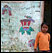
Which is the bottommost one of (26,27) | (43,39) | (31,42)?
(31,42)

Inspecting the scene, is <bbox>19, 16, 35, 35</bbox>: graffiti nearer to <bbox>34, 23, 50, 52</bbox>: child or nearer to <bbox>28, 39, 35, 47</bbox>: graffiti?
<bbox>28, 39, 35, 47</bbox>: graffiti

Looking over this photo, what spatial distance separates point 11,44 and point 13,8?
45.6 inches

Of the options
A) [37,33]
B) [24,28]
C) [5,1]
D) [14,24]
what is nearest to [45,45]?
[37,33]

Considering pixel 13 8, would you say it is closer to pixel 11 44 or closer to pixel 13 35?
pixel 13 35

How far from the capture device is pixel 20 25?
480 centimetres

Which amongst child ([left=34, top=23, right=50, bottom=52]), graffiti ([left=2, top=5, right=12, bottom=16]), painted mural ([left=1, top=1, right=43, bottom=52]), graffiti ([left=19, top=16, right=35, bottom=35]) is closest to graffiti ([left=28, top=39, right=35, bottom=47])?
painted mural ([left=1, top=1, right=43, bottom=52])

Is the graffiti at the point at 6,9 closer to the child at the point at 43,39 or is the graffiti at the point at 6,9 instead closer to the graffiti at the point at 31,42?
the graffiti at the point at 31,42

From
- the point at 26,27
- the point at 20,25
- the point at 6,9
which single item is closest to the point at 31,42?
the point at 26,27

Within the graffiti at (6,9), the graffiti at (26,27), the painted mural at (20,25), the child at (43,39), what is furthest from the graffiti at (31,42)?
the graffiti at (6,9)

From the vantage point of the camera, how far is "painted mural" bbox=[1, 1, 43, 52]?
4762 mm

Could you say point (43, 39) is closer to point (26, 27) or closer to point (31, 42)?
point (31, 42)

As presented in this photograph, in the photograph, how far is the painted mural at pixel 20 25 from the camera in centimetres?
476

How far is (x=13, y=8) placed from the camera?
480cm

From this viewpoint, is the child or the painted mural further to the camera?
the painted mural
